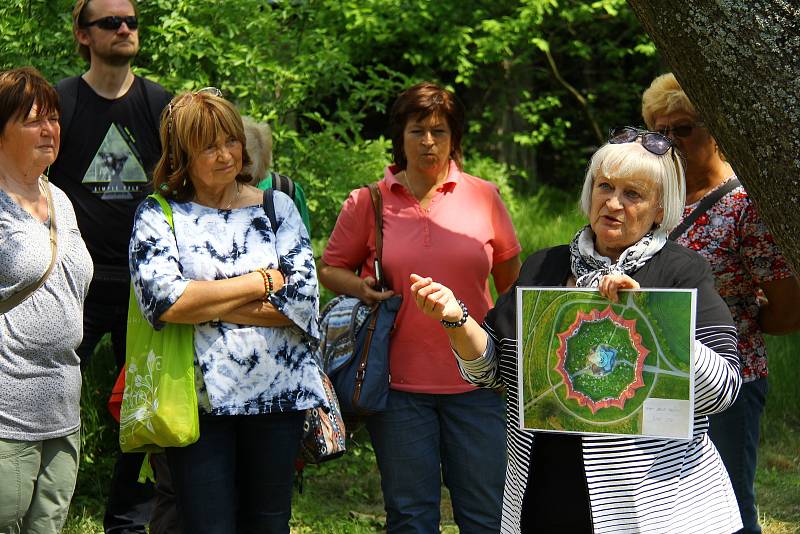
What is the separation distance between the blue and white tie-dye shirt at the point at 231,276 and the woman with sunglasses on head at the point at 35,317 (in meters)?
0.26

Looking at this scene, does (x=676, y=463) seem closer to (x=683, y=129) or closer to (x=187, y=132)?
(x=683, y=129)

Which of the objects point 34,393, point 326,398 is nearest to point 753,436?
point 326,398

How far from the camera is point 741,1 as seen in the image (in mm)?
2031

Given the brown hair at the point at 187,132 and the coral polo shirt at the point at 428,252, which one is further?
the coral polo shirt at the point at 428,252

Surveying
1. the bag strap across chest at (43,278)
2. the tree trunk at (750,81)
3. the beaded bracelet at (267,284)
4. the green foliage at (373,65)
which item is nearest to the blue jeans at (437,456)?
the beaded bracelet at (267,284)

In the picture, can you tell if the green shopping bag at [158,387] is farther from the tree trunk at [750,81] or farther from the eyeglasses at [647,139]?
the tree trunk at [750,81]

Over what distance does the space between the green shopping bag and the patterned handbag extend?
542 mm

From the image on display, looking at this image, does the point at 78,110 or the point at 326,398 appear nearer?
the point at 326,398

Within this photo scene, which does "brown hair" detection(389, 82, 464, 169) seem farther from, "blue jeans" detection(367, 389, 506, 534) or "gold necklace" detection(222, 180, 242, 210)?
"blue jeans" detection(367, 389, 506, 534)

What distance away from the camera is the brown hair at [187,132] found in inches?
144

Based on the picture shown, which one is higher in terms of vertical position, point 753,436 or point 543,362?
point 543,362

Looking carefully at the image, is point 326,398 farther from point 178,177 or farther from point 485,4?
point 485,4

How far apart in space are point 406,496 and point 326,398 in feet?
1.98

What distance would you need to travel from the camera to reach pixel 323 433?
390 cm
